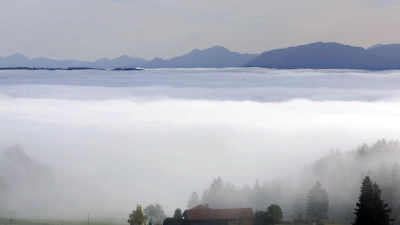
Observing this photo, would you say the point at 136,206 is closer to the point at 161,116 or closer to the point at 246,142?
the point at 246,142

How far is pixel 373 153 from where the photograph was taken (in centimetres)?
1515

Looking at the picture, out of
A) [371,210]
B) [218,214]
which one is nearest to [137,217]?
[218,214]

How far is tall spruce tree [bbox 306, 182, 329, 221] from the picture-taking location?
11844 mm

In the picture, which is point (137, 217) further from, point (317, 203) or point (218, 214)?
point (317, 203)

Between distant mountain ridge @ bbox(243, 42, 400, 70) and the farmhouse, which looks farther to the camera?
distant mountain ridge @ bbox(243, 42, 400, 70)

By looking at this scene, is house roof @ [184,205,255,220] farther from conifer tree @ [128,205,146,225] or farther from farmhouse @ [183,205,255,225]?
conifer tree @ [128,205,146,225]

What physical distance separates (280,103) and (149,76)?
24.5 feet

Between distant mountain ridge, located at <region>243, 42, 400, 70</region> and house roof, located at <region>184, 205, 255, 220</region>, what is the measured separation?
9746 millimetres

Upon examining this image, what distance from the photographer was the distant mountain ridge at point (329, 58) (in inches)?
764

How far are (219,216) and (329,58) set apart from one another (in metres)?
11.3

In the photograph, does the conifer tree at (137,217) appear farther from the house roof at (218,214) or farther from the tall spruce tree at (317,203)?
the tall spruce tree at (317,203)

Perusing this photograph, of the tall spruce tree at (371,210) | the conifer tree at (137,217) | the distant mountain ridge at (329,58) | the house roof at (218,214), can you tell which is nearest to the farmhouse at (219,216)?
the house roof at (218,214)

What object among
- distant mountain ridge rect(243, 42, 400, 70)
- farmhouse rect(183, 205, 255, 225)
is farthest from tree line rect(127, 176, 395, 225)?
distant mountain ridge rect(243, 42, 400, 70)

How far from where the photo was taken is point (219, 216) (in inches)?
→ 460
